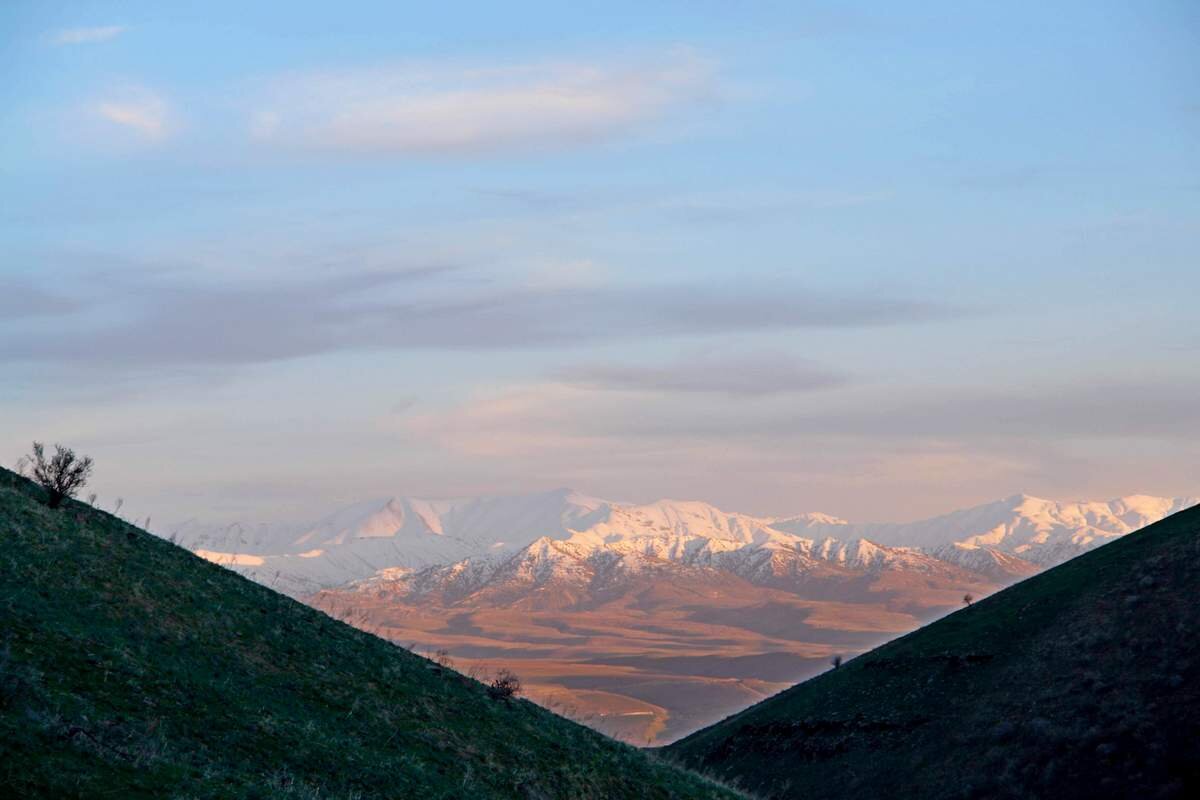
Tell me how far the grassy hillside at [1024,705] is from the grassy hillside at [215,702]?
818 inches

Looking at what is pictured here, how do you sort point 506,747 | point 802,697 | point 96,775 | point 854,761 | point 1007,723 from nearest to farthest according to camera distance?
point 96,775
point 506,747
point 1007,723
point 854,761
point 802,697

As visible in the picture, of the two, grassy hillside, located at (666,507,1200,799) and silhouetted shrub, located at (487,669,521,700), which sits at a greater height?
grassy hillside, located at (666,507,1200,799)

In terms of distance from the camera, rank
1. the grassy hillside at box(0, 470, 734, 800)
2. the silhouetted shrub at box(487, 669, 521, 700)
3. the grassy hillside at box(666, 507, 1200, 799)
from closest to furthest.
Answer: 1. the grassy hillside at box(0, 470, 734, 800)
2. the silhouetted shrub at box(487, 669, 521, 700)
3. the grassy hillside at box(666, 507, 1200, 799)

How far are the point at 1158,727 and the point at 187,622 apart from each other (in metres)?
43.2

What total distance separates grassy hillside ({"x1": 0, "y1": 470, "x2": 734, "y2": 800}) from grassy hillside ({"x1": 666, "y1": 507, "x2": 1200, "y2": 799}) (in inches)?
818

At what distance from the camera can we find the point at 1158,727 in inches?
2109

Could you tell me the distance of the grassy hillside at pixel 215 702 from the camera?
21781 mm

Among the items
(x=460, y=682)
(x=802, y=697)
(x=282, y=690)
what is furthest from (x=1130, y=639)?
(x=282, y=690)

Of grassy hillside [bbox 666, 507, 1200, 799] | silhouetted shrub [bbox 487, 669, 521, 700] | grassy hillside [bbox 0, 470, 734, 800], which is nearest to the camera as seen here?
grassy hillside [bbox 0, 470, 734, 800]

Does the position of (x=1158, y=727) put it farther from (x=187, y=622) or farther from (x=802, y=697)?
(x=187, y=622)

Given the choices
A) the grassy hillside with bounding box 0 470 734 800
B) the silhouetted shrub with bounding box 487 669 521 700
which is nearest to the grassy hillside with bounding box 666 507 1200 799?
the grassy hillside with bounding box 0 470 734 800

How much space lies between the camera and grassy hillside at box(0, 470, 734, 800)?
21781 millimetres

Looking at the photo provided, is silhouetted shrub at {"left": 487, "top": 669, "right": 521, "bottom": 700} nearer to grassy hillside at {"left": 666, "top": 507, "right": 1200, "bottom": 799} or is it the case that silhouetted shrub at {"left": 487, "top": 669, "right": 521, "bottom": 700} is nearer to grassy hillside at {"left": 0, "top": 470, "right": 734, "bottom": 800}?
grassy hillside at {"left": 0, "top": 470, "right": 734, "bottom": 800}

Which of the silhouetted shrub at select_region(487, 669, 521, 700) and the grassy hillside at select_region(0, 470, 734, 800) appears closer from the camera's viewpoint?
the grassy hillside at select_region(0, 470, 734, 800)
